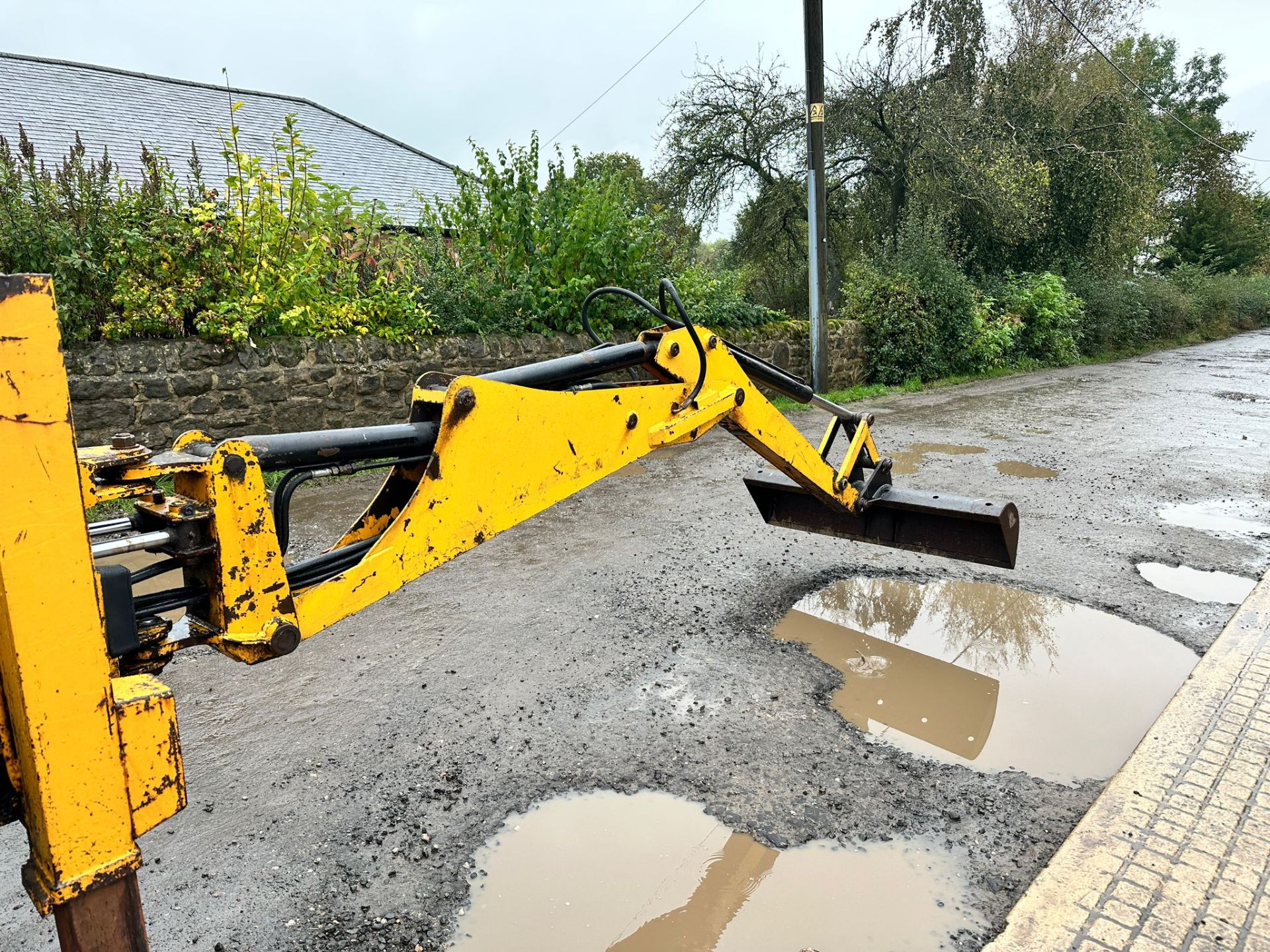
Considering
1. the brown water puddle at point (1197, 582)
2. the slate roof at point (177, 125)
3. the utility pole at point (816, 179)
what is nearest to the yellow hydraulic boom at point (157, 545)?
the brown water puddle at point (1197, 582)

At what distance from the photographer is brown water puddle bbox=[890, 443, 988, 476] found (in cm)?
816

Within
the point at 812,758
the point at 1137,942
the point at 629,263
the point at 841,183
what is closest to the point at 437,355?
the point at 629,263

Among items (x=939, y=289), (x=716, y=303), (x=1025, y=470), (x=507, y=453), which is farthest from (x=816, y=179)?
(x=507, y=453)

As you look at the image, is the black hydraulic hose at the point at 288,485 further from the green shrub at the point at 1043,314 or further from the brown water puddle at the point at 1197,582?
the green shrub at the point at 1043,314

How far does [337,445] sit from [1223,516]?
674 cm

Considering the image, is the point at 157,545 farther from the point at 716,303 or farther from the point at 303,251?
the point at 716,303

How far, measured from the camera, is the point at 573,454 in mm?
2879

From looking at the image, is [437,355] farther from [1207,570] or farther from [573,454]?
[1207,570]

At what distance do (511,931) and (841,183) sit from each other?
18.8 m

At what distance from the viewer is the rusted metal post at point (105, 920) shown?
161 cm

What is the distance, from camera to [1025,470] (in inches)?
314

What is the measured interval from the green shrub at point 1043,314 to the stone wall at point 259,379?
11.3 metres

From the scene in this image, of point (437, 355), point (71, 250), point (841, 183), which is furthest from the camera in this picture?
point (841, 183)

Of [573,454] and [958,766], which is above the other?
[573,454]
